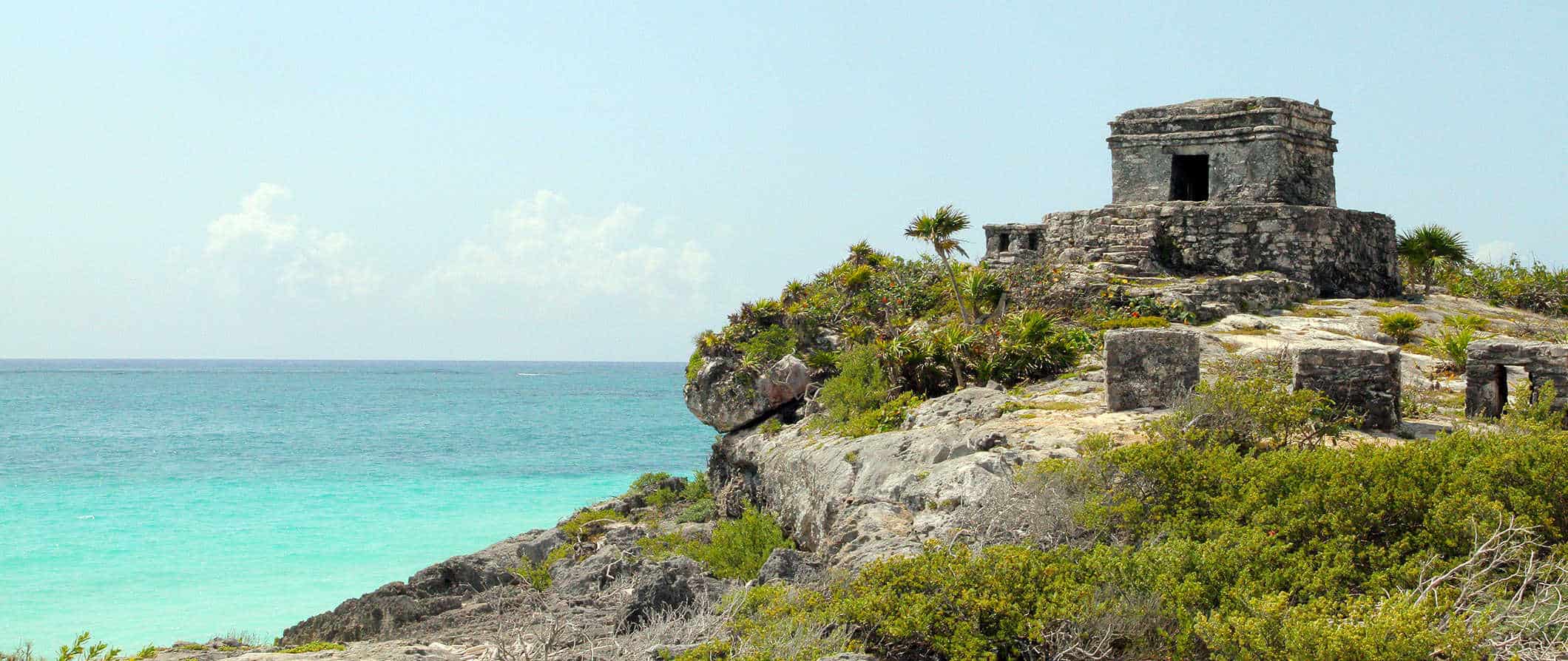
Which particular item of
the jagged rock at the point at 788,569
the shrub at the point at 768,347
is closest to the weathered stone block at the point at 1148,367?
the jagged rock at the point at 788,569

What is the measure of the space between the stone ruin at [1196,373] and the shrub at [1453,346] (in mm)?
2702

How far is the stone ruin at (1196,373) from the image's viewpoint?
9789mm

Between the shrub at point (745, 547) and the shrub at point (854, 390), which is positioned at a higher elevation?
the shrub at point (854, 390)

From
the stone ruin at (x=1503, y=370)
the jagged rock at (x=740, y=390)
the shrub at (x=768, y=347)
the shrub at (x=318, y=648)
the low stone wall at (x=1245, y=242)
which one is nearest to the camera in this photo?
the shrub at (x=318, y=648)

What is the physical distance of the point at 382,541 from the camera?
23.3 meters

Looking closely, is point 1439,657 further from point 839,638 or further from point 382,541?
point 382,541

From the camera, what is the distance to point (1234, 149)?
1656cm

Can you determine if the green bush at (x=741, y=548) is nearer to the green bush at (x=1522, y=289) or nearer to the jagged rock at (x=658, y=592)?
the jagged rock at (x=658, y=592)

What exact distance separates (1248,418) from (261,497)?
28255 millimetres

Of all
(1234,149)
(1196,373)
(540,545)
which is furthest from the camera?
(1234,149)

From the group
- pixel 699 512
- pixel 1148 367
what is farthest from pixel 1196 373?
pixel 699 512

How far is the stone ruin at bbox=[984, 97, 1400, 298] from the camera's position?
16.0 metres

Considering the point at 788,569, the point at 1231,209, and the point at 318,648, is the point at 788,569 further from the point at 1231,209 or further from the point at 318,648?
the point at 1231,209

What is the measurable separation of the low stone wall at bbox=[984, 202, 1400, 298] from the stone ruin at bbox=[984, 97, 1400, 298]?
2cm
